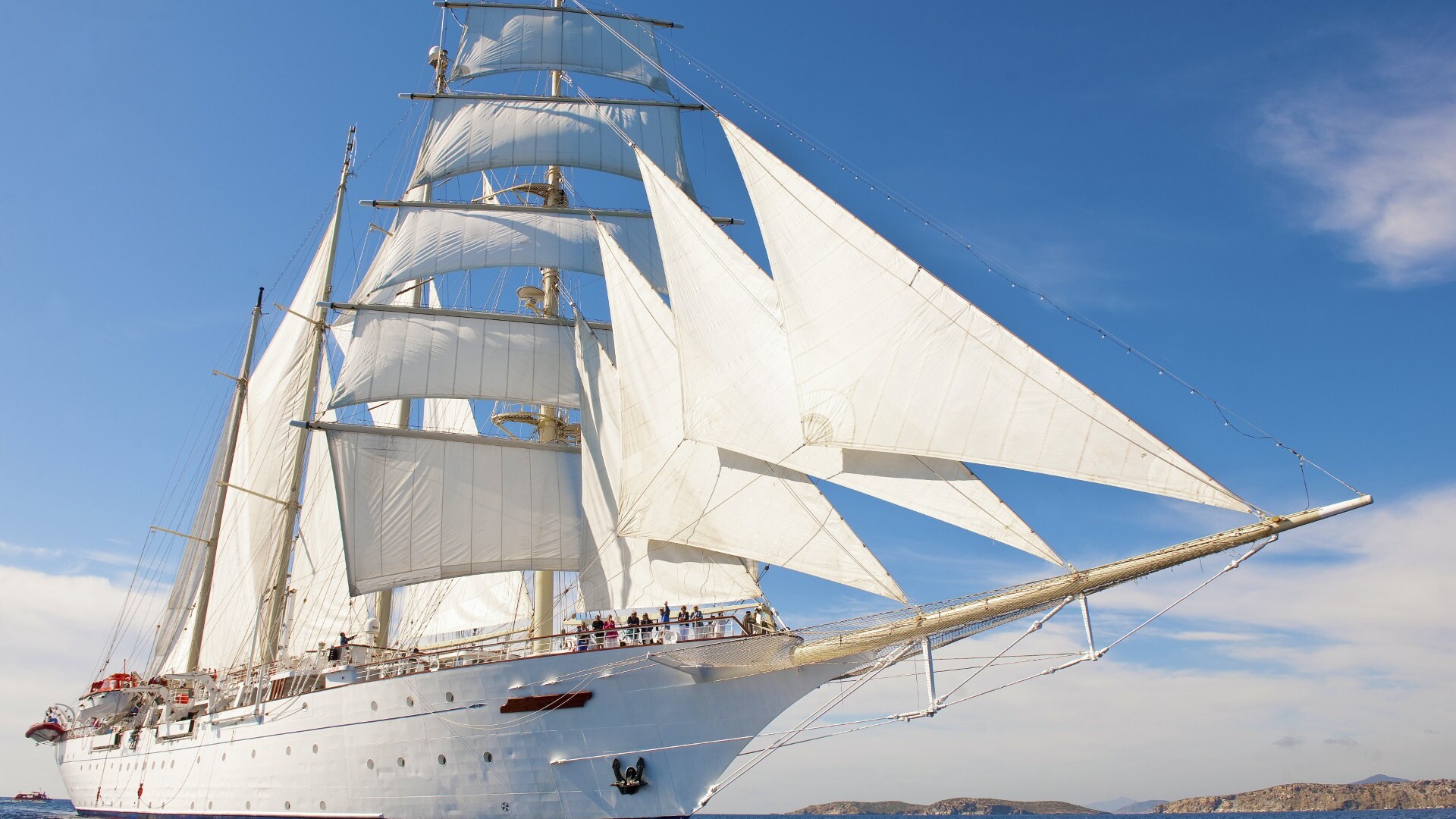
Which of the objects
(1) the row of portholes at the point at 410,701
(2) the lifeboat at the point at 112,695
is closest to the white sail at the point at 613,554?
(1) the row of portholes at the point at 410,701

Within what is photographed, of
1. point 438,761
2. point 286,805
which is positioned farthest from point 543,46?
point 286,805

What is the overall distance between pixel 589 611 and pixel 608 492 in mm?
3356

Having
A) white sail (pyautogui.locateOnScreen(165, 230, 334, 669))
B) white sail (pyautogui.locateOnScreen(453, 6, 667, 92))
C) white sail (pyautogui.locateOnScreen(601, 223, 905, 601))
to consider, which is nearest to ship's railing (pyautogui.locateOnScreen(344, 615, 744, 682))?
white sail (pyautogui.locateOnScreen(601, 223, 905, 601))

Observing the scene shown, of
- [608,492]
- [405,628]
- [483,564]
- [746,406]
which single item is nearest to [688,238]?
[746,406]

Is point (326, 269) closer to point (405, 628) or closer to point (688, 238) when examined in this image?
point (405, 628)

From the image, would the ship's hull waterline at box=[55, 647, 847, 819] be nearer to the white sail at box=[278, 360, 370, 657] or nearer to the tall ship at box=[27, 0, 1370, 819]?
the tall ship at box=[27, 0, 1370, 819]

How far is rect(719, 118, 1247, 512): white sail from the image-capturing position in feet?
51.8

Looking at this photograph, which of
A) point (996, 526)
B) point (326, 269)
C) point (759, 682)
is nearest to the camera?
point (996, 526)

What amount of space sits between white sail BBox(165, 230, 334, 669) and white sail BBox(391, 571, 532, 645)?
5.67 m

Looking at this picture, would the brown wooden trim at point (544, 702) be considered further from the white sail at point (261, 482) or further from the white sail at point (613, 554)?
the white sail at point (261, 482)

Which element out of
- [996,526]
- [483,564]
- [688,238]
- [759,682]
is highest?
[688,238]

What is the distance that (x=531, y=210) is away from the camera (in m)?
34.8

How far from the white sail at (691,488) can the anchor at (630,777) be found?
4941mm

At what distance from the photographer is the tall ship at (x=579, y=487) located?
1823 centimetres
